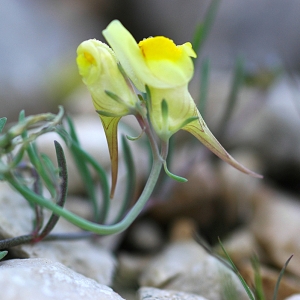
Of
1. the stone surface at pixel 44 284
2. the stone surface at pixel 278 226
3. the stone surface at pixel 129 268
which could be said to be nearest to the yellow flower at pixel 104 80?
the stone surface at pixel 44 284

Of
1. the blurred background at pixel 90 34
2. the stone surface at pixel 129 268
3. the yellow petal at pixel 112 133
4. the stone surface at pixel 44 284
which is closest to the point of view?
the stone surface at pixel 44 284

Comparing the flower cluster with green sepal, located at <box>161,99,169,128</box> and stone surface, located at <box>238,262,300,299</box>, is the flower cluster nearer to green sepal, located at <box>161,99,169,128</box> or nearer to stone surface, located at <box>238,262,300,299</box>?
green sepal, located at <box>161,99,169,128</box>

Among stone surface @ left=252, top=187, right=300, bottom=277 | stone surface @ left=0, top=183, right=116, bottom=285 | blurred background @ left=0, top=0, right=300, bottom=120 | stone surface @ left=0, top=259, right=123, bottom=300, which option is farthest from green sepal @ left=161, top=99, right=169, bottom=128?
blurred background @ left=0, top=0, right=300, bottom=120

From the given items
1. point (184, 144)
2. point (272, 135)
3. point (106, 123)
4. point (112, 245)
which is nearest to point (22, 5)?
point (184, 144)

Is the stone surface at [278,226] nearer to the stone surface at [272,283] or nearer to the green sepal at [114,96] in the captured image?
the stone surface at [272,283]

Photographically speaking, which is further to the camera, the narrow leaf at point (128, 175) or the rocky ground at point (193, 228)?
the narrow leaf at point (128, 175)

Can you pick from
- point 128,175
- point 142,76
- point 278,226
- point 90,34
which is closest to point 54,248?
point 128,175
